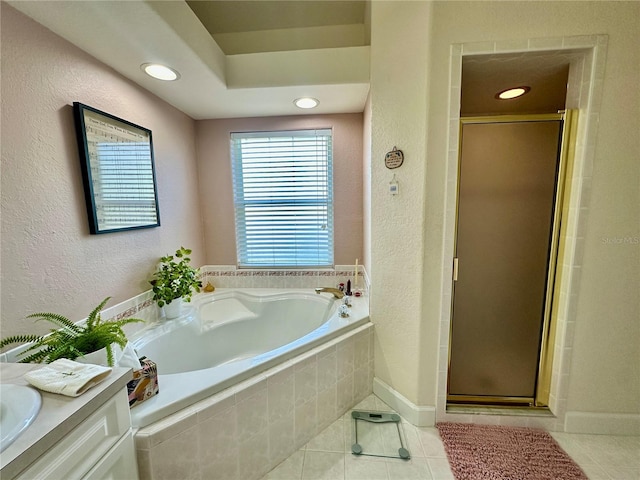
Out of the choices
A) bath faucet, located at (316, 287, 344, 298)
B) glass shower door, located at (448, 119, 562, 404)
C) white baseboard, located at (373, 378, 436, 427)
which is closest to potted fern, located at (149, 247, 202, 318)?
bath faucet, located at (316, 287, 344, 298)

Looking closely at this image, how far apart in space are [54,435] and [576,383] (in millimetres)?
2363

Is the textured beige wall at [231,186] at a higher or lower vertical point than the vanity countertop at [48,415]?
higher

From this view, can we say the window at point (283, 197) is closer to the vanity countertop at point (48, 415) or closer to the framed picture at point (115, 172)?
the framed picture at point (115, 172)

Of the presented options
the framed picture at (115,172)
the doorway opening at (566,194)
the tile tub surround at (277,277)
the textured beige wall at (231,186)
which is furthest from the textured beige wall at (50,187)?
the doorway opening at (566,194)

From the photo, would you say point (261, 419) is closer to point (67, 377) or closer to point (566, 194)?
point (67, 377)

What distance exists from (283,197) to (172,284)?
1.22 meters

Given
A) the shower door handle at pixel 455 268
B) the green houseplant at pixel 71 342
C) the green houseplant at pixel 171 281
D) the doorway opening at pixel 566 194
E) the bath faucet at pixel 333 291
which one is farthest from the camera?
the bath faucet at pixel 333 291

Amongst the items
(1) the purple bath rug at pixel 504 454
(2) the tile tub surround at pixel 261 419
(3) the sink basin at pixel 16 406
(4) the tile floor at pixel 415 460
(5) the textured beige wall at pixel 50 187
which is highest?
(5) the textured beige wall at pixel 50 187

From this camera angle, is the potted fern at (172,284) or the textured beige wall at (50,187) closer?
the textured beige wall at (50,187)

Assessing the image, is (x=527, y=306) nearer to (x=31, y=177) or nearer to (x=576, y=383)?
(x=576, y=383)

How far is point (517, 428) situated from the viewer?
154cm

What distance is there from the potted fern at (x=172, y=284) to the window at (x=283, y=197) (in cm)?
67

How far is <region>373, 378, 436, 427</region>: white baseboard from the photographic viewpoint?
1553 mm

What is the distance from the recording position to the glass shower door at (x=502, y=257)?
1472 millimetres
